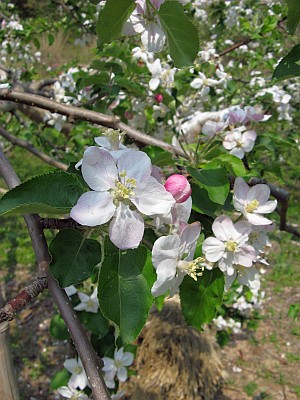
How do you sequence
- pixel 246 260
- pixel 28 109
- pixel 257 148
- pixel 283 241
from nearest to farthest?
pixel 246 260 < pixel 257 148 < pixel 28 109 < pixel 283 241

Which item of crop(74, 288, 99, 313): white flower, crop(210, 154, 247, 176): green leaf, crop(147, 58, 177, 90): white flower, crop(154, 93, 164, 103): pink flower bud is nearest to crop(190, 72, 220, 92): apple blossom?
crop(147, 58, 177, 90): white flower

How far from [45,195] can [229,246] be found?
0.36m

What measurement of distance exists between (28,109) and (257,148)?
5.07ft

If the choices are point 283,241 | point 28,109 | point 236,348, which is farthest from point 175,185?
point 283,241

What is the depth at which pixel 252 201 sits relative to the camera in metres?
0.91

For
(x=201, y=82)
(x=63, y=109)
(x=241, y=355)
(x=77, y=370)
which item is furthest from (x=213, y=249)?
(x=241, y=355)

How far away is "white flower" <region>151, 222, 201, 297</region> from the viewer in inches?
26.7

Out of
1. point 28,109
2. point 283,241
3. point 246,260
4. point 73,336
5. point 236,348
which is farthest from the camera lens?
point 283,241

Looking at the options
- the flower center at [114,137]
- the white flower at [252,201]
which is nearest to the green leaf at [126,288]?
the flower center at [114,137]

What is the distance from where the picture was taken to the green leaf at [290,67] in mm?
708

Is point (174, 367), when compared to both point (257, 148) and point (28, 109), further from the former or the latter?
point (257, 148)

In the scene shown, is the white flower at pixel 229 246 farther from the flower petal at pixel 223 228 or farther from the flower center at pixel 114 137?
the flower center at pixel 114 137

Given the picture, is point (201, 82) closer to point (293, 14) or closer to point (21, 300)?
point (293, 14)

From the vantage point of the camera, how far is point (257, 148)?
127cm
